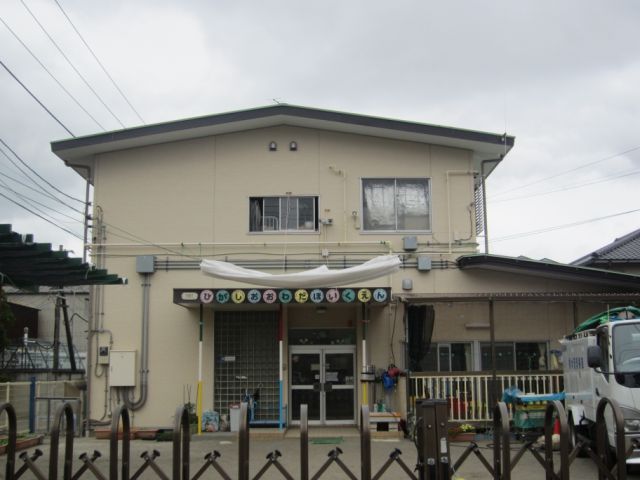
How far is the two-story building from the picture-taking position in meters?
18.2

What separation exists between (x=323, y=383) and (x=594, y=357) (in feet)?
29.0

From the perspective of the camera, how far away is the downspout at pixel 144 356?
1812cm

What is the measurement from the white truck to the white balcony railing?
377cm

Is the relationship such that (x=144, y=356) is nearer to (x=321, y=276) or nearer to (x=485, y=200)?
(x=321, y=276)

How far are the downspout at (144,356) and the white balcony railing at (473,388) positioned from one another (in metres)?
6.71

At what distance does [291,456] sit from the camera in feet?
46.1

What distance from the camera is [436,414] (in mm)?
8484

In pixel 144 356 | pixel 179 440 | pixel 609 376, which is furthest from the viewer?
pixel 144 356

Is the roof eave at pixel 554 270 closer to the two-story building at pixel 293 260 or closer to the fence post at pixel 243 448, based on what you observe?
the two-story building at pixel 293 260

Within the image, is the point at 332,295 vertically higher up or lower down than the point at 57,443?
higher up

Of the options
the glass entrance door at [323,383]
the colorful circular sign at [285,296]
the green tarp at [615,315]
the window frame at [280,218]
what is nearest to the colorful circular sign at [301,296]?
the colorful circular sign at [285,296]

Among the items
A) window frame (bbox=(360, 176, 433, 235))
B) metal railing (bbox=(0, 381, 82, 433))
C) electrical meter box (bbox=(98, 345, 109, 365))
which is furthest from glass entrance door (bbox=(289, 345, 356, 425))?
metal railing (bbox=(0, 381, 82, 433))

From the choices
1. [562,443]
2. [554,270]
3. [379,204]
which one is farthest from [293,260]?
[562,443]

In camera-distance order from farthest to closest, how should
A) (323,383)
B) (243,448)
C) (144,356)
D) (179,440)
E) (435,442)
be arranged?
1. (323,383)
2. (144,356)
3. (179,440)
4. (435,442)
5. (243,448)
